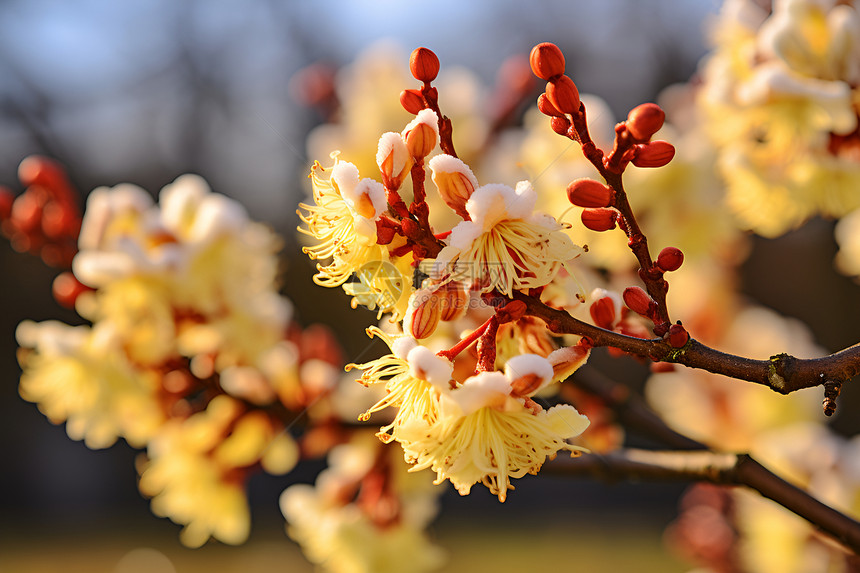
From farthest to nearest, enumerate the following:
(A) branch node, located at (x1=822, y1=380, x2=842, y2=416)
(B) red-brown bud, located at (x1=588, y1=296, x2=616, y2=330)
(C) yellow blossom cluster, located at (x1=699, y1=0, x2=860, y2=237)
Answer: (C) yellow blossom cluster, located at (x1=699, y1=0, x2=860, y2=237), (B) red-brown bud, located at (x1=588, y1=296, x2=616, y2=330), (A) branch node, located at (x1=822, y1=380, x2=842, y2=416)

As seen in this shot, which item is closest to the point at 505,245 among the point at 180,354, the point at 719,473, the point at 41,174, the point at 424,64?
the point at 424,64

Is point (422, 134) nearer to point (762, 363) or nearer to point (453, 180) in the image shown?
point (453, 180)

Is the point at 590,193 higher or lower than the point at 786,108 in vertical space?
lower

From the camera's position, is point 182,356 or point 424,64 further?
point 182,356

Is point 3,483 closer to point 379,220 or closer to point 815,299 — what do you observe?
point 379,220

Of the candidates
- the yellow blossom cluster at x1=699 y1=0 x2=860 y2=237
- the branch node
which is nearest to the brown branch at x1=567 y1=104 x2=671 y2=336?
the branch node

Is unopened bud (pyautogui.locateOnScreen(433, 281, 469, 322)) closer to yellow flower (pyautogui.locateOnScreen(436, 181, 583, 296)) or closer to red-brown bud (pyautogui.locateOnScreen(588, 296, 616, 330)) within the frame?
yellow flower (pyautogui.locateOnScreen(436, 181, 583, 296))

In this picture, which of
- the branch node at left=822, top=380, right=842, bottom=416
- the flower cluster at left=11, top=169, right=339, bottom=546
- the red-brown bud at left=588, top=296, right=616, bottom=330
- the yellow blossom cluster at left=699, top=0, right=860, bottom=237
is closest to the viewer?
the branch node at left=822, top=380, right=842, bottom=416
